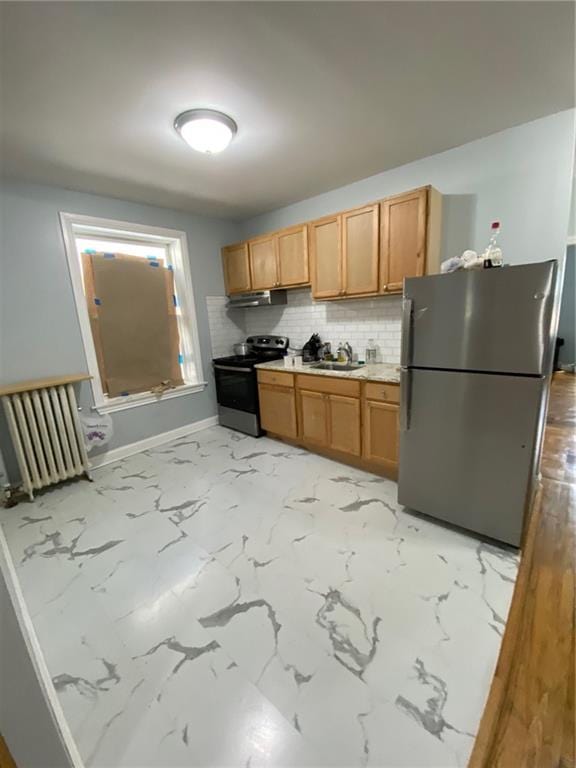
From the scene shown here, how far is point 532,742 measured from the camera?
3.60 feet

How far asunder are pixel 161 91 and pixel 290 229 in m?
1.79

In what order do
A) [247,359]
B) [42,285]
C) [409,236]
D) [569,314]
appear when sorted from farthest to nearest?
[569,314] < [247,359] < [42,285] < [409,236]

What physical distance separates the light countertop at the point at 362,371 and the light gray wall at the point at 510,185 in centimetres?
106

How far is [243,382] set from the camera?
3.74 m

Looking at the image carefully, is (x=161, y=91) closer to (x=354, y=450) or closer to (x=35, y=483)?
(x=354, y=450)

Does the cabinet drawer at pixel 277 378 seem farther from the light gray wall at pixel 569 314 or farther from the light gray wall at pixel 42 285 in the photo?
the light gray wall at pixel 569 314

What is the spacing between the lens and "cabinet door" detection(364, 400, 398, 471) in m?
2.61

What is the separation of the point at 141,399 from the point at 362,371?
2.40 meters

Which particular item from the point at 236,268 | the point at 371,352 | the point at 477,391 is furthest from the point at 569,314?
the point at 236,268

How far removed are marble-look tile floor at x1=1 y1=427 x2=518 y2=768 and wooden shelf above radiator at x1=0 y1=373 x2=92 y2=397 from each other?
0.97m

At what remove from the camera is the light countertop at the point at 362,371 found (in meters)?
2.64

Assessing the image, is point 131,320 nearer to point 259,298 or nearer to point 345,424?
point 259,298

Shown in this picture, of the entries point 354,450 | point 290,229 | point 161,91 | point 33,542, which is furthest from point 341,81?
point 33,542

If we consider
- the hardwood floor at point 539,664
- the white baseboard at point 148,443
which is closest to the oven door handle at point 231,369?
the white baseboard at point 148,443
